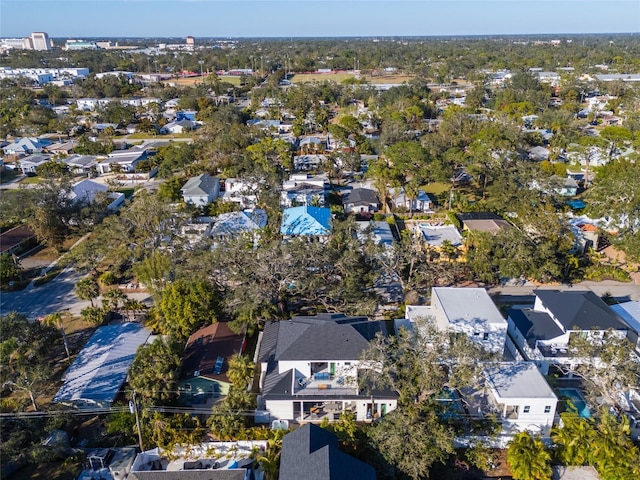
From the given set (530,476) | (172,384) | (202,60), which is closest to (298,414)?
(172,384)

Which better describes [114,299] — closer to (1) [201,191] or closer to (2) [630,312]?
(1) [201,191]

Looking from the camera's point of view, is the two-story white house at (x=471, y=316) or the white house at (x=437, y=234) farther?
the white house at (x=437, y=234)

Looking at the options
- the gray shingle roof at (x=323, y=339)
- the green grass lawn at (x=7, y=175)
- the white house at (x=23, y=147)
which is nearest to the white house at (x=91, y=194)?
the green grass lawn at (x=7, y=175)

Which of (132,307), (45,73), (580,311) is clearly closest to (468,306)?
(580,311)

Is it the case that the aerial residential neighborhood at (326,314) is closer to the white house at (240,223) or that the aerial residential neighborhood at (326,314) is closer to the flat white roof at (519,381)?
the flat white roof at (519,381)

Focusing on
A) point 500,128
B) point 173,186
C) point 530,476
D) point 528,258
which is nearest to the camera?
point 530,476

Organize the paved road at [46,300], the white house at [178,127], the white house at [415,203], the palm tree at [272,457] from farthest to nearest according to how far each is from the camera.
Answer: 1. the white house at [178,127]
2. the white house at [415,203]
3. the paved road at [46,300]
4. the palm tree at [272,457]

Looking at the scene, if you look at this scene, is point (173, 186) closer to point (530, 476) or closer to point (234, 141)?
point (234, 141)

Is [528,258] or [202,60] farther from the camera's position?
[202,60]
